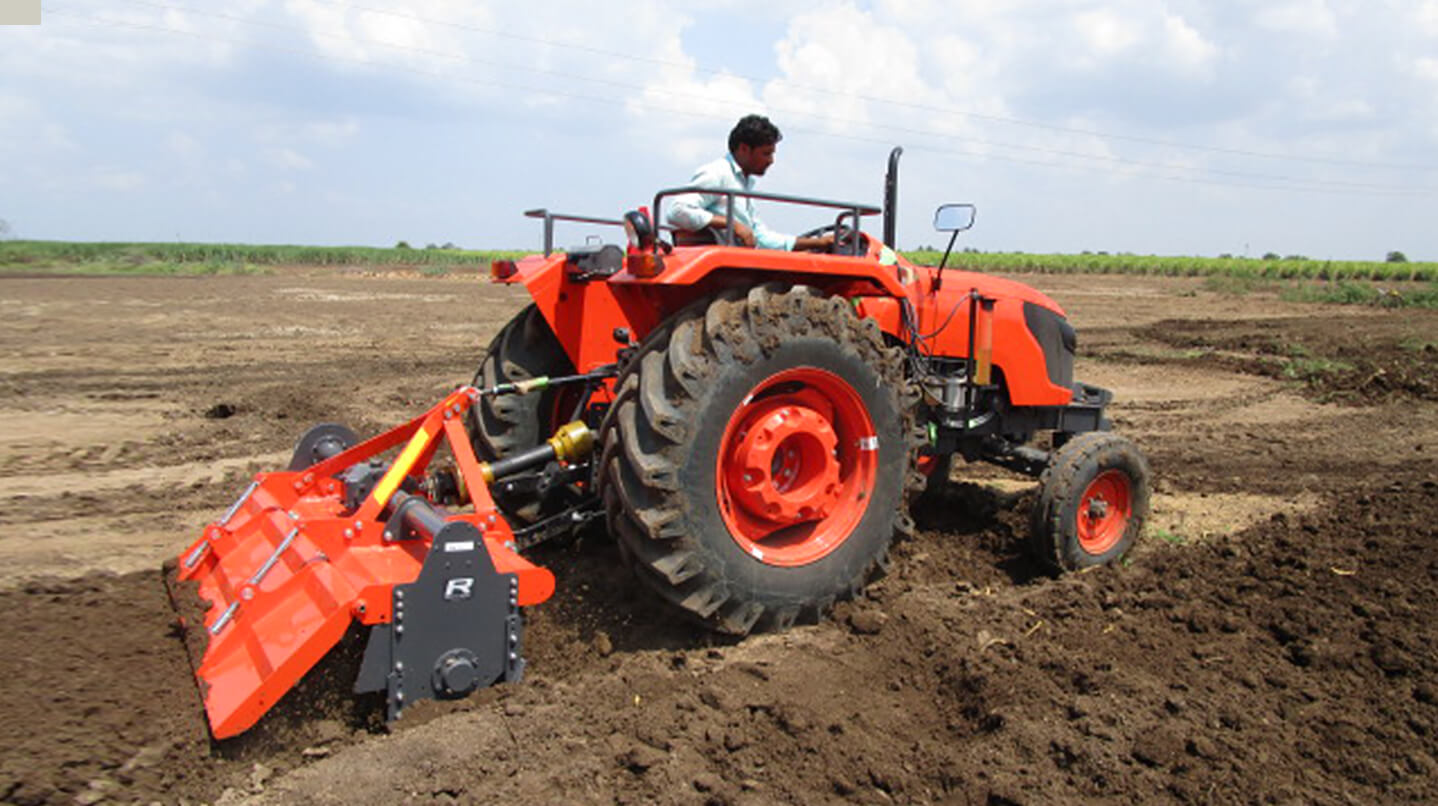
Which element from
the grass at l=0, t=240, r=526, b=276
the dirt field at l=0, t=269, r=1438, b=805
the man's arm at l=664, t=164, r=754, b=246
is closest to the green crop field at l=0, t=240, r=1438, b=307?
the grass at l=0, t=240, r=526, b=276

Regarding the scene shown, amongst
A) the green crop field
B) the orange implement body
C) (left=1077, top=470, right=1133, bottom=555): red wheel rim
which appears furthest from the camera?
the green crop field

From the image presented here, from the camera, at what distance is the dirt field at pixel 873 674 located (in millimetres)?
2785

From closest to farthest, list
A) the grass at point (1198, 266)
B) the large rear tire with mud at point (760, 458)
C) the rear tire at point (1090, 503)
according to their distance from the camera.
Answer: the large rear tire with mud at point (760, 458) → the rear tire at point (1090, 503) → the grass at point (1198, 266)

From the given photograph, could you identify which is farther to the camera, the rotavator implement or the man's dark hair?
the man's dark hair

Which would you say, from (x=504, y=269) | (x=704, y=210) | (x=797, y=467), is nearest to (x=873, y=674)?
(x=797, y=467)

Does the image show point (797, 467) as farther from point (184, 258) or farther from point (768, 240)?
point (184, 258)

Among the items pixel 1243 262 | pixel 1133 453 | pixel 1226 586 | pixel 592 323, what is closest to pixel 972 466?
pixel 1133 453

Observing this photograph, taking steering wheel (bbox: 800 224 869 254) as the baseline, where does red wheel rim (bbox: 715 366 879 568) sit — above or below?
below

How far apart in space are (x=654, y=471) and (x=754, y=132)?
6.25 feet

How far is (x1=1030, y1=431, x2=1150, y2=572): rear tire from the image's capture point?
182 inches

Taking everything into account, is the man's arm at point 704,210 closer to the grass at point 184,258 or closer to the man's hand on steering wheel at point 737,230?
the man's hand on steering wheel at point 737,230

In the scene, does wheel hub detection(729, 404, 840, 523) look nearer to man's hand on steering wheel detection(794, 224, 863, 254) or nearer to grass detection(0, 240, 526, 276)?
man's hand on steering wheel detection(794, 224, 863, 254)

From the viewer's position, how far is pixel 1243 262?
167 feet

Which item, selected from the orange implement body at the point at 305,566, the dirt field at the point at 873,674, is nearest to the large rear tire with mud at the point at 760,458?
the dirt field at the point at 873,674
